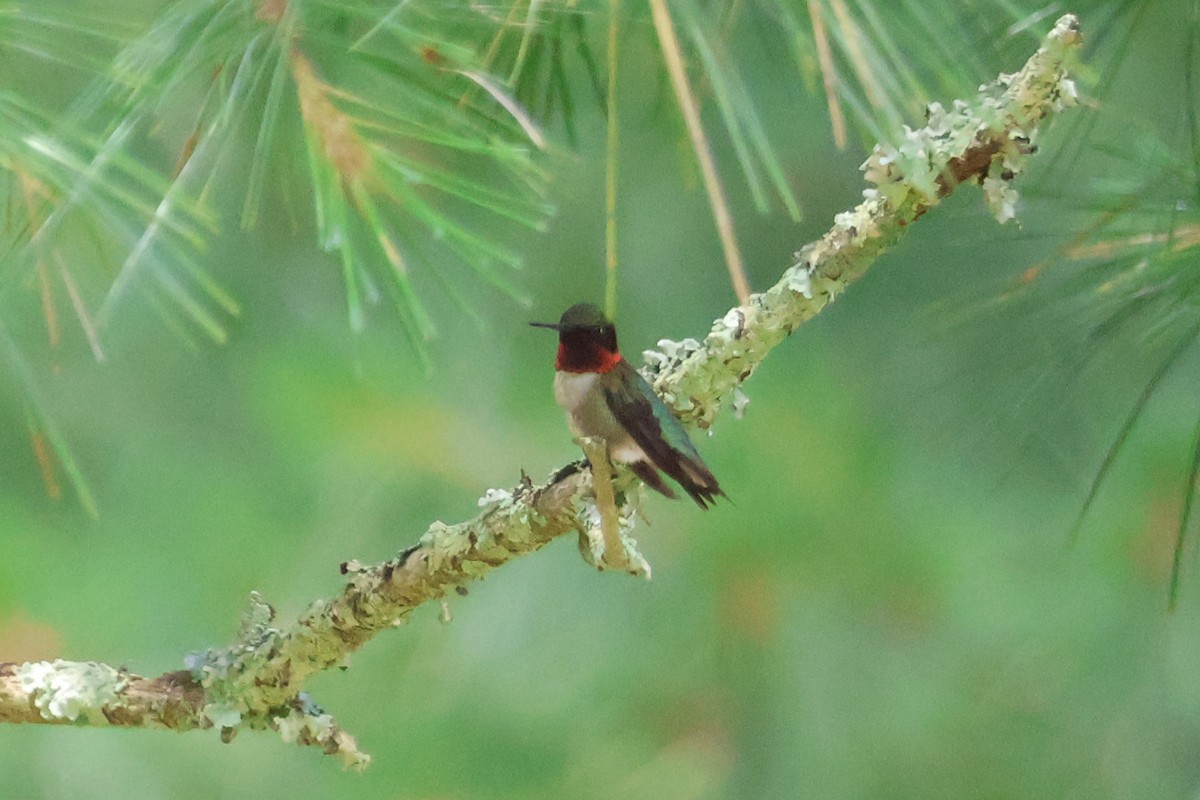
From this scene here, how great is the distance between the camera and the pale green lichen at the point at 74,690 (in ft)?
2.42

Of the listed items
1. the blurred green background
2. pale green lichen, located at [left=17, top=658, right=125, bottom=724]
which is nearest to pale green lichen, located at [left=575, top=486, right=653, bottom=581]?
pale green lichen, located at [left=17, top=658, right=125, bottom=724]

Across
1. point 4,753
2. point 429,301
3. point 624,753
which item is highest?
point 429,301

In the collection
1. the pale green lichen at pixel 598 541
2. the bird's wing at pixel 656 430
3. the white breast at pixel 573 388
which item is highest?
the white breast at pixel 573 388

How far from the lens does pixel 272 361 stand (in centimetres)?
138

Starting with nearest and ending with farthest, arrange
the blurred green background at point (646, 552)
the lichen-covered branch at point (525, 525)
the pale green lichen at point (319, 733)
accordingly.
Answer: the lichen-covered branch at point (525, 525) → the pale green lichen at point (319, 733) → the blurred green background at point (646, 552)

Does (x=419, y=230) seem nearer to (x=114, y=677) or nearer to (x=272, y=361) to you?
(x=272, y=361)

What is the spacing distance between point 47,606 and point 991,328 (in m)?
1.05

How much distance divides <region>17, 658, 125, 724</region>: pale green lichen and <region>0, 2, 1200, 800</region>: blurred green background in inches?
24.3

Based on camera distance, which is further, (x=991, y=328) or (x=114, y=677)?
(x=991, y=328)

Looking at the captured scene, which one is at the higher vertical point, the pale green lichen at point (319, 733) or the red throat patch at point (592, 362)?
the red throat patch at point (592, 362)

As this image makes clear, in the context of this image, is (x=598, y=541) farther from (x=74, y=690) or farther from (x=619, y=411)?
(x=74, y=690)

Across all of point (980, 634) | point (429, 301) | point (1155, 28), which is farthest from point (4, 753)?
point (1155, 28)

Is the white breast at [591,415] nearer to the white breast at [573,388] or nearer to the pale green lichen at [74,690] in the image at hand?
the white breast at [573,388]

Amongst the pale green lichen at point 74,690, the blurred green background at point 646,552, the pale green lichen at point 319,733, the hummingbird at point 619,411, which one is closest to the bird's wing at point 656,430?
the hummingbird at point 619,411
